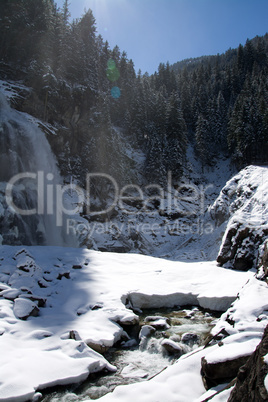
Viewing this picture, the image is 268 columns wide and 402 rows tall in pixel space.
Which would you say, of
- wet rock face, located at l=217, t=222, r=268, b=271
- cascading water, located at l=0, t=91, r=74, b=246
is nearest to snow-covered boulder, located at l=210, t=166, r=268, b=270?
wet rock face, located at l=217, t=222, r=268, b=271

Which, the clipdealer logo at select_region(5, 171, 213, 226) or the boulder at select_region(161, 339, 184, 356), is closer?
the boulder at select_region(161, 339, 184, 356)

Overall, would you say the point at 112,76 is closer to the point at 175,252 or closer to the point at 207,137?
the point at 207,137

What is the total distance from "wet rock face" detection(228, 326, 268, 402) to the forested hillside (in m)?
27.9

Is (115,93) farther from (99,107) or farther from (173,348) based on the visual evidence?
(173,348)

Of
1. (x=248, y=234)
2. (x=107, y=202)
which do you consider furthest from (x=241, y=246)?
(x=107, y=202)

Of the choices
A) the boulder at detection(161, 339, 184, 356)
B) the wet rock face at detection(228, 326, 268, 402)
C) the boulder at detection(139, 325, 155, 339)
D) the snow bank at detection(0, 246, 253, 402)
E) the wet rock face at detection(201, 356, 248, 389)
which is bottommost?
the boulder at detection(139, 325, 155, 339)

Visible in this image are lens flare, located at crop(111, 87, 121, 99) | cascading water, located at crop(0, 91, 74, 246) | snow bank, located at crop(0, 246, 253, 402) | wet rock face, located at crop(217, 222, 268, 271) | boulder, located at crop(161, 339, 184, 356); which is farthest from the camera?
lens flare, located at crop(111, 87, 121, 99)

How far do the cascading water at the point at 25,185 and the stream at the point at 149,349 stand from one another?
12.9 m

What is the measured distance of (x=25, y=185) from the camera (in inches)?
866

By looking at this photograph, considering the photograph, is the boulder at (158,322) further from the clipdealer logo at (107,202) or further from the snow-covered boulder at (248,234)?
the clipdealer logo at (107,202)

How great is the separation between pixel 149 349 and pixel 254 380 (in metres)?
5.34

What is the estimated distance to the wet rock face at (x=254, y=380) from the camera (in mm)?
2791

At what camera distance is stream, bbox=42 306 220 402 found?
576 centimetres

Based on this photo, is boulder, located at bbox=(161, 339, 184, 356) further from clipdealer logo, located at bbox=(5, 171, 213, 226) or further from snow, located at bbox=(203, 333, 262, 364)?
clipdealer logo, located at bbox=(5, 171, 213, 226)
